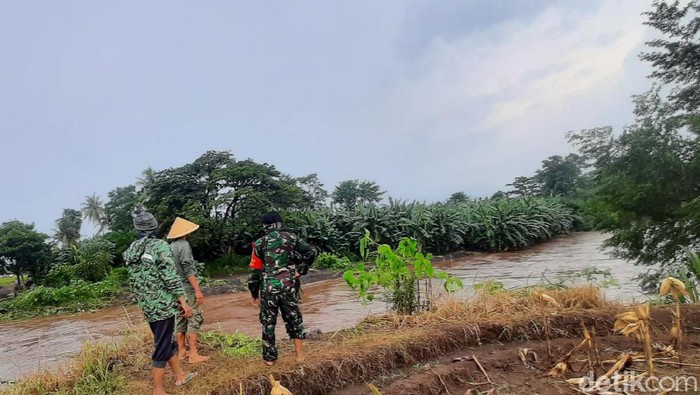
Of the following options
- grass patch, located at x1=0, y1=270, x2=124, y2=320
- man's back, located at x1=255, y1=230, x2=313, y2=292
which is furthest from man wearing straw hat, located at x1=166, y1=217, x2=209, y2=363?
grass patch, located at x1=0, y1=270, x2=124, y2=320

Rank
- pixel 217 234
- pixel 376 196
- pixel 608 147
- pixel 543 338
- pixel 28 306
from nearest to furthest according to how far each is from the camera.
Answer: pixel 543 338
pixel 608 147
pixel 28 306
pixel 217 234
pixel 376 196

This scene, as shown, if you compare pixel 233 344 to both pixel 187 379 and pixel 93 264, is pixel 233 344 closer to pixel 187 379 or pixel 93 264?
pixel 187 379

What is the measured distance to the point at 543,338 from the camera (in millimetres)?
4965

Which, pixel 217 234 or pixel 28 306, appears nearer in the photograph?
pixel 28 306

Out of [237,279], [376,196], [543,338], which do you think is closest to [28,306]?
[237,279]

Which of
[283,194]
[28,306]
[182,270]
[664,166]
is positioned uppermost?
[283,194]

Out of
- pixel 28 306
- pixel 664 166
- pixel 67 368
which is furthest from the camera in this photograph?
pixel 28 306

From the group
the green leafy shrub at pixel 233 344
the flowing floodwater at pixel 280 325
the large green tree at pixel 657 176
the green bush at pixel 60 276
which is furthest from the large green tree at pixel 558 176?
the green leafy shrub at pixel 233 344

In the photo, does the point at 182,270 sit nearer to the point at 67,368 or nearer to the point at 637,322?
the point at 67,368

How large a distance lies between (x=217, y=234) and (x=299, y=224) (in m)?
3.60

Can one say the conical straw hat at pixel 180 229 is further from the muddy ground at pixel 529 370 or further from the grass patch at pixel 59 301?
the grass patch at pixel 59 301

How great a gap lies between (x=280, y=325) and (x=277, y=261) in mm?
3960

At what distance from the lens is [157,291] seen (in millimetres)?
3945

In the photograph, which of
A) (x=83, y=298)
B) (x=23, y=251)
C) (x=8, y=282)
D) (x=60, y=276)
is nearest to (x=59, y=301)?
(x=83, y=298)
